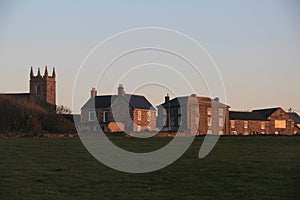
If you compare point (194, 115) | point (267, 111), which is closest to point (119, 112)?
point (194, 115)

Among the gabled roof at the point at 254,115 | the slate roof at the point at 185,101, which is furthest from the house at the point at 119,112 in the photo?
the gabled roof at the point at 254,115

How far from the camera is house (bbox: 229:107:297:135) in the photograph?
396 feet

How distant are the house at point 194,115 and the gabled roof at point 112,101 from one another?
3.52 m

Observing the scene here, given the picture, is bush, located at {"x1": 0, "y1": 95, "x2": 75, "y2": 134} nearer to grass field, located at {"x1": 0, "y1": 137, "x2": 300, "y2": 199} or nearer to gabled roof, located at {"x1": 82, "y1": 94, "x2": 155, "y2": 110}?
gabled roof, located at {"x1": 82, "y1": 94, "x2": 155, "y2": 110}

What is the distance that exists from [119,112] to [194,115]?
12982 mm

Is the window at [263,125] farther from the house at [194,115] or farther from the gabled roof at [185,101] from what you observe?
the gabled roof at [185,101]

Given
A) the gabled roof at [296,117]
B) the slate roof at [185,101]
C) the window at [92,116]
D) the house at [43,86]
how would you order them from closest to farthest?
the slate roof at [185,101], the window at [92,116], the house at [43,86], the gabled roof at [296,117]

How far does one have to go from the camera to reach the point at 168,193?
16.4 metres

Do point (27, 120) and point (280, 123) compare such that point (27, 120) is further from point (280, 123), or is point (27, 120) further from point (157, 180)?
point (280, 123)

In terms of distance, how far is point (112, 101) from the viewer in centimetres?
10550

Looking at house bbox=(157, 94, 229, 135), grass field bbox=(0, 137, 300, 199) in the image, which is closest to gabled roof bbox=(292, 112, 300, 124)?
house bbox=(157, 94, 229, 135)

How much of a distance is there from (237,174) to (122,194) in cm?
588

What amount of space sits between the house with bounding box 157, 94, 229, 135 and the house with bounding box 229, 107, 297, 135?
10194 millimetres

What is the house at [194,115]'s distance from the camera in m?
97.2
